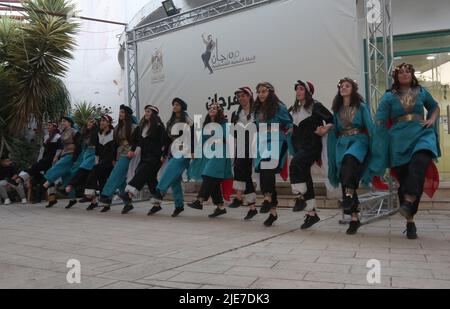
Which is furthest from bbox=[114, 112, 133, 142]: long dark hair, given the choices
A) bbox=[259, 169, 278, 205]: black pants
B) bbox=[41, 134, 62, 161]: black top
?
bbox=[259, 169, 278, 205]: black pants

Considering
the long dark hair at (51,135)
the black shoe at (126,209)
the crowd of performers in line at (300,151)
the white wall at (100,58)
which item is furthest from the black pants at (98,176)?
the white wall at (100,58)

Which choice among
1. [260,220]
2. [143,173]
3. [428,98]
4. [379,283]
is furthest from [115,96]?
[379,283]

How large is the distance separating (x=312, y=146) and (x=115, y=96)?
41.6 feet

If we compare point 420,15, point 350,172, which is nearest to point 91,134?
point 350,172

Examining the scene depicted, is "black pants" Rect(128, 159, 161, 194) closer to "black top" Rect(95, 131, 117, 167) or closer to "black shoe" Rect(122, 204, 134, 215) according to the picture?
"black shoe" Rect(122, 204, 134, 215)

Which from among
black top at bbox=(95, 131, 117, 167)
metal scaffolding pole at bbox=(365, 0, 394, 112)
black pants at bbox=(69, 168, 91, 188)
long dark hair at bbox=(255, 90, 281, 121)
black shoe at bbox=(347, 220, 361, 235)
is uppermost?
metal scaffolding pole at bbox=(365, 0, 394, 112)

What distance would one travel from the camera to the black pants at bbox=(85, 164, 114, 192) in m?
8.27

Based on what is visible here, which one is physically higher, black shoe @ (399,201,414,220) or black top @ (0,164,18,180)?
black top @ (0,164,18,180)

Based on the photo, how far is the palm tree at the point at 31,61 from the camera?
11539mm

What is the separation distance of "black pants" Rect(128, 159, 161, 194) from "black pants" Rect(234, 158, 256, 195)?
1.59 metres

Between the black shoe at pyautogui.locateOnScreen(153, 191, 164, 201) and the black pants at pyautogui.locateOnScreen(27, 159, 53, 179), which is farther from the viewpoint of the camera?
the black pants at pyautogui.locateOnScreen(27, 159, 53, 179)

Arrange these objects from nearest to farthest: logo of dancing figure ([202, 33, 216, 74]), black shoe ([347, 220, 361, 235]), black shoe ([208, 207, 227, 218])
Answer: black shoe ([347, 220, 361, 235]), black shoe ([208, 207, 227, 218]), logo of dancing figure ([202, 33, 216, 74])

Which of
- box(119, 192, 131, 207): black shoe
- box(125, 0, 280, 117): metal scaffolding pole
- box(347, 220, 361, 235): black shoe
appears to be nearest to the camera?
box(347, 220, 361, 235): black shoe

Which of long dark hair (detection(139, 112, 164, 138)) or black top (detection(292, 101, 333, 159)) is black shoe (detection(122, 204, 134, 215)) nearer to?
long dark hair (detection(139, 112, 164, 138))
